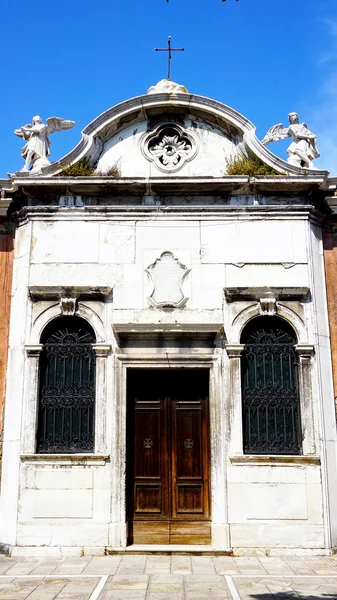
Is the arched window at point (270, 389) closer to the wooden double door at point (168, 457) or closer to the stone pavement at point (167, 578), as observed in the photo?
the wooden double door at point (168, 457)

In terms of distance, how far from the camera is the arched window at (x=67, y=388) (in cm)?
937

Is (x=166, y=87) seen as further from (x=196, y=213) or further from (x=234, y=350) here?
(x=234, y=350)

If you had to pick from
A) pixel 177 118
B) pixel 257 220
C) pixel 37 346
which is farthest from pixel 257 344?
pixel 177 118

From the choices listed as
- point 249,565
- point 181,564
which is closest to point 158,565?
point 181,564

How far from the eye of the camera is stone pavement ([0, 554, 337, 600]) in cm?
662

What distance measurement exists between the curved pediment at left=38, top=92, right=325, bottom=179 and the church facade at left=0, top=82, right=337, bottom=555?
3 cm

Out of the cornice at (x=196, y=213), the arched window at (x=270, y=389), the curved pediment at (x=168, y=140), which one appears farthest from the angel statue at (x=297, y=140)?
the arched window at (x=270, y=389)

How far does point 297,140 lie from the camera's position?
10.6 metres

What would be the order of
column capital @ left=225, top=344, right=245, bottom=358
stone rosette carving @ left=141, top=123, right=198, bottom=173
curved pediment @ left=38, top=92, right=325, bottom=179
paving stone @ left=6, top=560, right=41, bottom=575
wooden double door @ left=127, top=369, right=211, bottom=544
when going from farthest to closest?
stone rosette carving @ left=141, top=123, right=198, bottom=173
curved pediment @ left=38, top=92, right=325, bottom=179
column capital @ left=225, top=344, right=245, bottom=358
wooden double door @ left=127, top=369, right=211, bottom=544
paving stone @ left=6, top=560, right=41, bottom=575

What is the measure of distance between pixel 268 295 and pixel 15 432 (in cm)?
431

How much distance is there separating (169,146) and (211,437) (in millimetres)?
4766

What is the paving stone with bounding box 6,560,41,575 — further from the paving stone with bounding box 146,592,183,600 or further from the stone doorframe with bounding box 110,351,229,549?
the paving stone with bounding box 146,592,183,600

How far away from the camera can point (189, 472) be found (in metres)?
9.37

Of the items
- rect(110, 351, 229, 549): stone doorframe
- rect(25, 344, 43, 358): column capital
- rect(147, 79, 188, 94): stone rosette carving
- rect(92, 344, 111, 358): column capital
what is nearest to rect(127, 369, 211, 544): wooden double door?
rect(110, 351, 229, 549): stone doorframe
